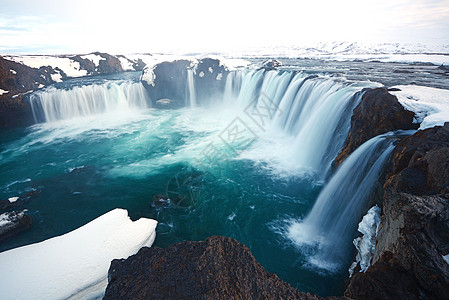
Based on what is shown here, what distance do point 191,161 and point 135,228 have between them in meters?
6.73

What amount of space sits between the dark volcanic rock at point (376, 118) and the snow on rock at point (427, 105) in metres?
0.27

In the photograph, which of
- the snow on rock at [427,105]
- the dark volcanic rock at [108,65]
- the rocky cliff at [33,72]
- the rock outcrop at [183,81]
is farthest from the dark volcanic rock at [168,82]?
the snow on rock at [427,105]

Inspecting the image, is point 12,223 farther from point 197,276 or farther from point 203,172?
point 197,276

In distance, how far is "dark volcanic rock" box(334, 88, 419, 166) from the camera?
731 centimetres

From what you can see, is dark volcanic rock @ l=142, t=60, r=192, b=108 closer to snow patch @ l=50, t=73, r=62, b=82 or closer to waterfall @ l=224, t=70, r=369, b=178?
waterfall @ l=224, t=70, r=369, b=178

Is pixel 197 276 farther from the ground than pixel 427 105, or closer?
closer

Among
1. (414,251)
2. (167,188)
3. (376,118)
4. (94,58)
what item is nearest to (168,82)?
(167,188)

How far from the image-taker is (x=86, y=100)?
2517 centimetres

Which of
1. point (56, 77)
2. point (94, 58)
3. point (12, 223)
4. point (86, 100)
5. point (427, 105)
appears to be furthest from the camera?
point (94, 58)

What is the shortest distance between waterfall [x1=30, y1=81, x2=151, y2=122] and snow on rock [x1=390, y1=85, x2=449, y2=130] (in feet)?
87.3

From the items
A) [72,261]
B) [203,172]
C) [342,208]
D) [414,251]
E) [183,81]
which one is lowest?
[203,172]

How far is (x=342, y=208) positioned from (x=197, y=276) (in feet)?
21.3

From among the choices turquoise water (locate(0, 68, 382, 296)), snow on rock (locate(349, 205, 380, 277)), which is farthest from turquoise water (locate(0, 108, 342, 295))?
snow on rock (locate(349, 205, 380, 277))

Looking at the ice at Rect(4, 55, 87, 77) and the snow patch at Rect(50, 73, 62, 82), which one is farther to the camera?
the snow patch at Rect(50, 73, 62, 82)
